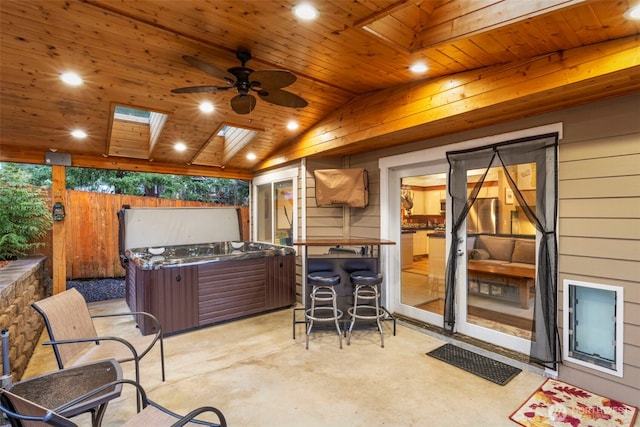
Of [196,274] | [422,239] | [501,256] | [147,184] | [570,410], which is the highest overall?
[147,184]

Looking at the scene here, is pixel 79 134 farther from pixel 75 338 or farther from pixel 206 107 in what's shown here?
pixel 75 338

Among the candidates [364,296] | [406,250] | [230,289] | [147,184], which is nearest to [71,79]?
[230,289]

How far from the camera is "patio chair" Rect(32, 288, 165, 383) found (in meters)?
1.97

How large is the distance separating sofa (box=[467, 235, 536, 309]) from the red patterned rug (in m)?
0.77

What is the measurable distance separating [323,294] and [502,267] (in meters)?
1.94

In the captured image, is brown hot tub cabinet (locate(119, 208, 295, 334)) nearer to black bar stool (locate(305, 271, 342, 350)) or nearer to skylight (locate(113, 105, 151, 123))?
black bar stool (locate(305, 271, 342, 350))

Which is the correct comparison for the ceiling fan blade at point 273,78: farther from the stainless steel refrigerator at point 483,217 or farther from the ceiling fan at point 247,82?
the stainless steel refrigerator at point 483,217

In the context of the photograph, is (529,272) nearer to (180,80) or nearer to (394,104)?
(394,104)

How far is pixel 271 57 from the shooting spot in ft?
8.82

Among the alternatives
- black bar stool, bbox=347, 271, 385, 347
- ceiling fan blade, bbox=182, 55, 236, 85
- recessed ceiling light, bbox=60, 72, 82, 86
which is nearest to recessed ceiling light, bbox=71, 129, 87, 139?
recessed ceiling light, bbox=60, 72, 82, 86

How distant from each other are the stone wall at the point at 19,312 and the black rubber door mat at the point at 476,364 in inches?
141

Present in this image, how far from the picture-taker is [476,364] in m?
2.88

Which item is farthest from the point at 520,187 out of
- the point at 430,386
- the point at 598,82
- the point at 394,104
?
the point at 430,386

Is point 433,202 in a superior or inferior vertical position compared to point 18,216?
superior
